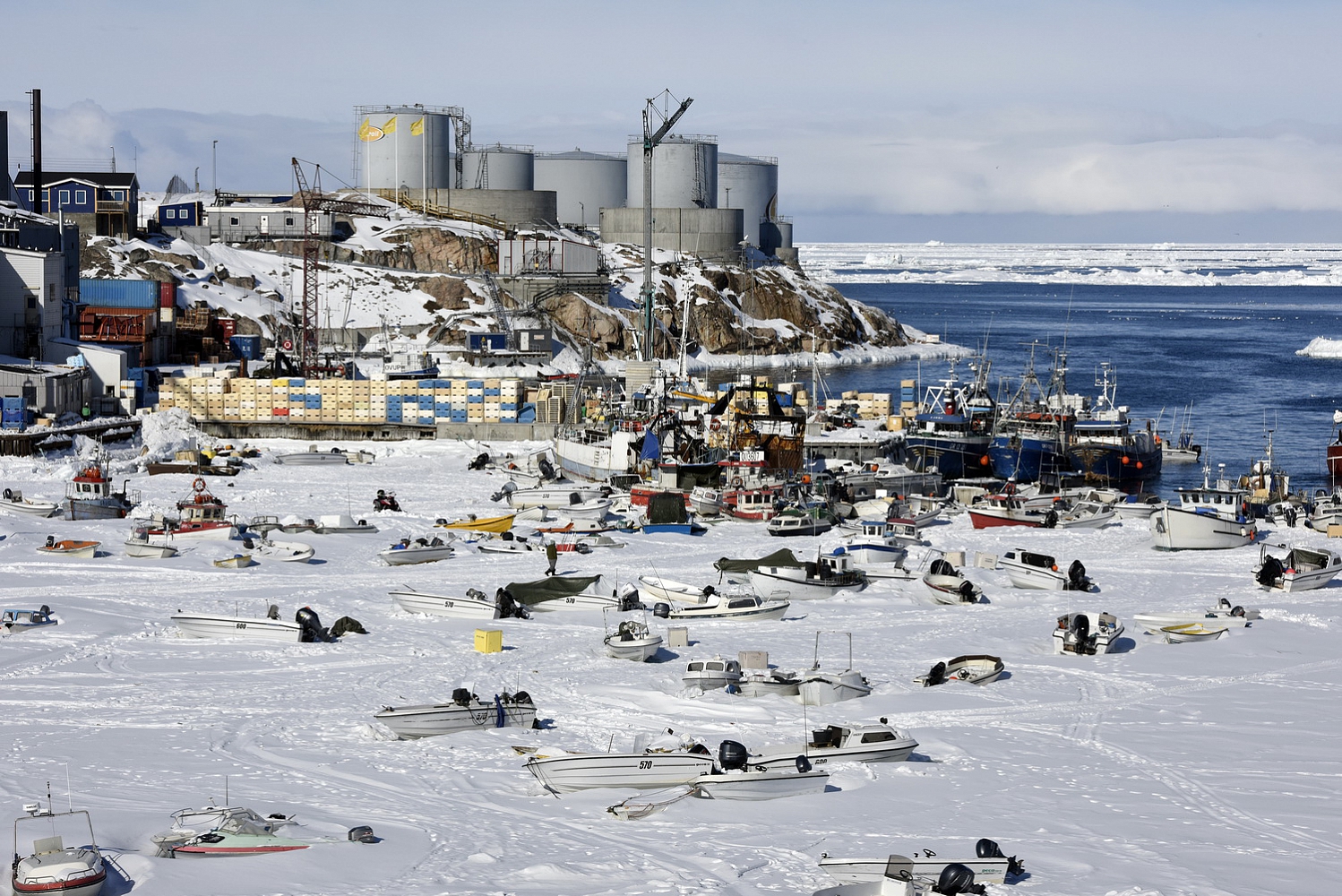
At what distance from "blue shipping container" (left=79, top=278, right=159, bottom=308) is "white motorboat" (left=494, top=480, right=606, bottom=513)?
3272 cm

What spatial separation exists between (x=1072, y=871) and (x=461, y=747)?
8.54m

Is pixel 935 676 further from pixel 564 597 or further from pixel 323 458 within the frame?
pixel 323 458

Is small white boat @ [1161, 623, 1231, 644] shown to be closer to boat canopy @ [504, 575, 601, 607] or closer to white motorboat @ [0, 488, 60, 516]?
boat canopy @ [504, 575, 601, 607]

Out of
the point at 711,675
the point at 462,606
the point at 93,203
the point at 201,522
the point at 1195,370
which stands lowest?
the point at 711,675

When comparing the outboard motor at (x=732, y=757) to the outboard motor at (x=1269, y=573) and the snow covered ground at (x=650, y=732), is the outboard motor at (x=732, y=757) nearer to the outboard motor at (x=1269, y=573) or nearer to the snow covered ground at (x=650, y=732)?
the snow covered ground at (x=650, y=732)

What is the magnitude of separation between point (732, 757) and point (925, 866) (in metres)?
3.76

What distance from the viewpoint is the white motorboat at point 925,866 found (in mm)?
15625

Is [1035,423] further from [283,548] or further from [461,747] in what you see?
[461,747]

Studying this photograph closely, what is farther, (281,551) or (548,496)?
(548,496)

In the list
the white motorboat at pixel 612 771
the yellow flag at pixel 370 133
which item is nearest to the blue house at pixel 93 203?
the yellow flag at pixel 370 133

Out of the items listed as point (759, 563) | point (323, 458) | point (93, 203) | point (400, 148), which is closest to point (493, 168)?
point (400, 148)

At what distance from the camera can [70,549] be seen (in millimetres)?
34906

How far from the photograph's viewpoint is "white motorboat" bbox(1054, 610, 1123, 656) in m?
27.1

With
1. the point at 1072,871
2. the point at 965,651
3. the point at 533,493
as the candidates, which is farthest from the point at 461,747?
the point at 533,493
